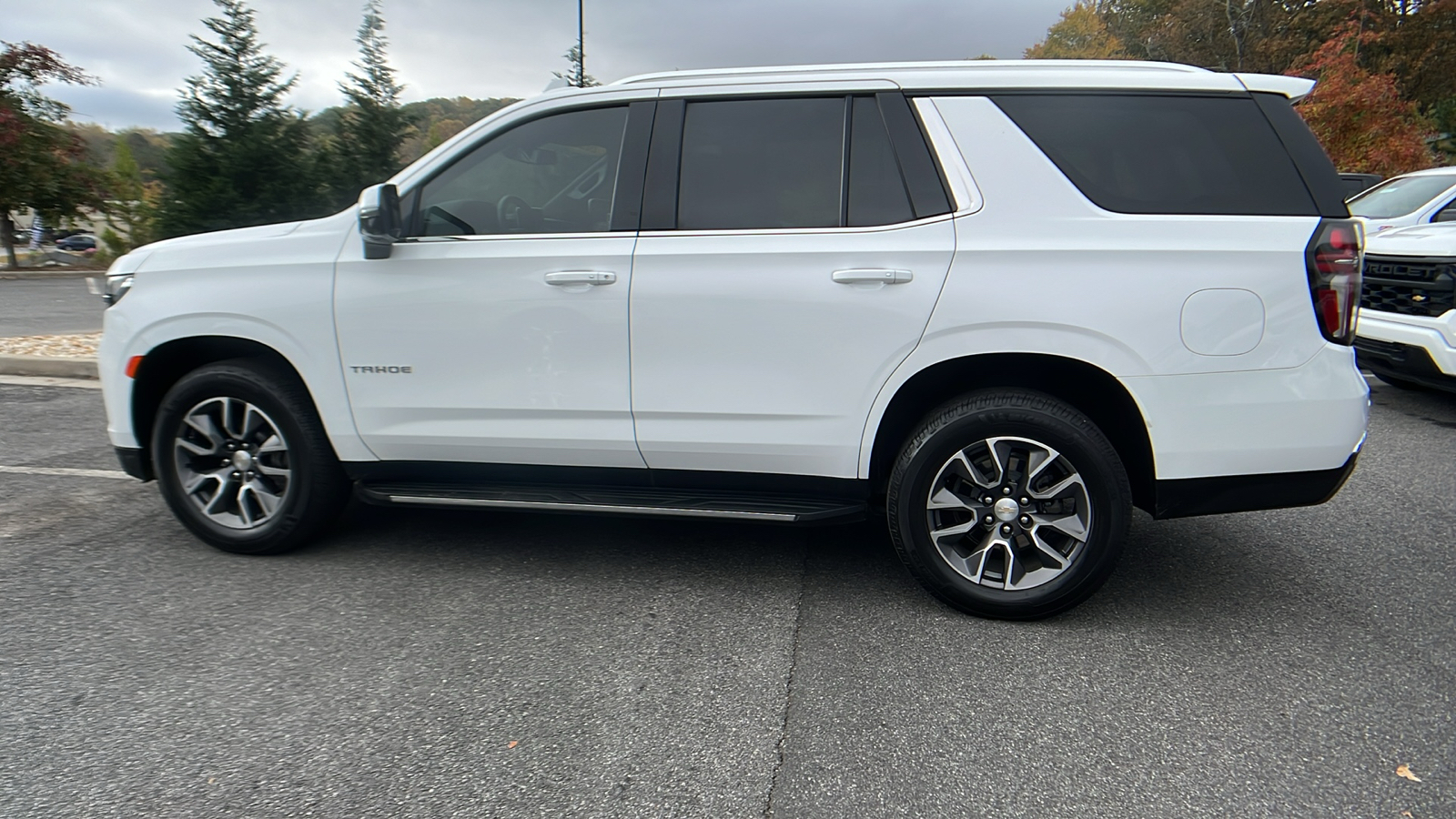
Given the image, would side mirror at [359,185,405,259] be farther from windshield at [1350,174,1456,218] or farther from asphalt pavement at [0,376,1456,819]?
windshield at [1350,174,1456,218]

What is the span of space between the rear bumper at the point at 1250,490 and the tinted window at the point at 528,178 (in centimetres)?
243

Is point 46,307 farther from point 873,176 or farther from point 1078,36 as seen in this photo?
point 1078,36

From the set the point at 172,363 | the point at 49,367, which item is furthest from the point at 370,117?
the point at 172,363

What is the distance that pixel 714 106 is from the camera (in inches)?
140

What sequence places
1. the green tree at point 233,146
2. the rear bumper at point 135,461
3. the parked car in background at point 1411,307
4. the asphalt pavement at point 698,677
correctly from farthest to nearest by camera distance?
the green tree at point 233,146
the parked car in background at point 1411,307
the rear bumper at point 135,461
the asphalt pavement at point 698,677

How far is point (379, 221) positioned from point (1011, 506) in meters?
2.61

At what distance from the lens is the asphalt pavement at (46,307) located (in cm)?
1164

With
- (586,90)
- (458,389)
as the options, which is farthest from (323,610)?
(586,90)

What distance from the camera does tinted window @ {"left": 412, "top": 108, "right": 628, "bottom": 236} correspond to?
361cm

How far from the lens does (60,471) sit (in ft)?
17.2

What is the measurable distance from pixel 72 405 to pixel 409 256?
512 centimetres

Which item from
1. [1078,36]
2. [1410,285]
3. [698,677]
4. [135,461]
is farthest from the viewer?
[1078,36]

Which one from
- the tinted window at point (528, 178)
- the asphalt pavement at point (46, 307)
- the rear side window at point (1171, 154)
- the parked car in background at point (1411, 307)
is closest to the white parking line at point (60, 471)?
the tinted window at point (528, 178)

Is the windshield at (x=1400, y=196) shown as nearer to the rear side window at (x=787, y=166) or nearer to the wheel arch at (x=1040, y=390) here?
the wheel arch at (x=1040, y=390)
